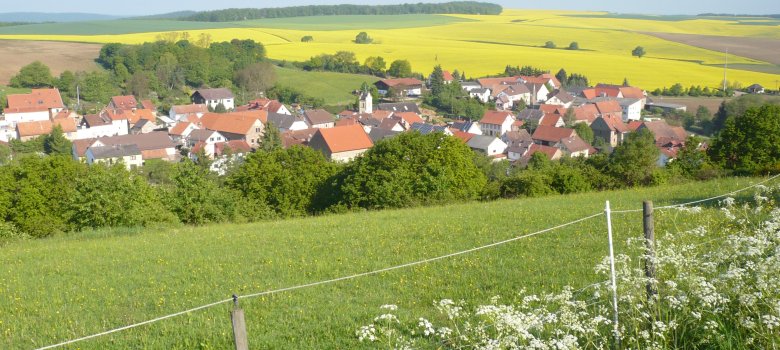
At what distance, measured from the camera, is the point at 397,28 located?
188 metres

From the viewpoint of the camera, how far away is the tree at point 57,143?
72.3 m

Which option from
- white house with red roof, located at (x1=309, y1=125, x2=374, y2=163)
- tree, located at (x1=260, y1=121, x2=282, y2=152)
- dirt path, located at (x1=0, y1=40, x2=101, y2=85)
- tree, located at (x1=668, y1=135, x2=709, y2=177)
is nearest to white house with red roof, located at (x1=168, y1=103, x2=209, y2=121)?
tree, located at (x1=260, y1=121, x2=282, y2=152)

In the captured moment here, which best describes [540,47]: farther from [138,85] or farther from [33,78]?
[33,78]

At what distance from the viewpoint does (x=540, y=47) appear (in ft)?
463

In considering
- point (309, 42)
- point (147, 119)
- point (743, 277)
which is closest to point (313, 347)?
point (743, 277)

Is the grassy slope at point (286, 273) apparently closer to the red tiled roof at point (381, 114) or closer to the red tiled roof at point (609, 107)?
the red tiled roof at point (381, 114)

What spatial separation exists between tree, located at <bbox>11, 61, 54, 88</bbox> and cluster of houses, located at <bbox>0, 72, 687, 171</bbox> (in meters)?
13.1

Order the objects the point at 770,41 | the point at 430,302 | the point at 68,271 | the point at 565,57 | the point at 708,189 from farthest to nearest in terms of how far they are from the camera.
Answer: the point at 565,57 → the point at 770,41 → the point at 708,189 → the point at 68,271 → the point at 430,302

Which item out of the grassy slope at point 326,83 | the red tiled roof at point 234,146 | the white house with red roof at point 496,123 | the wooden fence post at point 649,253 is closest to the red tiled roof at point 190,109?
the grassy slope at point 326,83

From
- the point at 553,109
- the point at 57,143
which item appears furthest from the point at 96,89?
the point at 553,109

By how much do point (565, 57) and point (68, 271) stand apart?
121742 mm

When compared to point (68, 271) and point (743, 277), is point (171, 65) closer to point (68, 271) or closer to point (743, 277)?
point (68, 271)

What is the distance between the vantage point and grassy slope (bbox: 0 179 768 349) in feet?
28.5

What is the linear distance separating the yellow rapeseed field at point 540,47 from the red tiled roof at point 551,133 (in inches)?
1141
